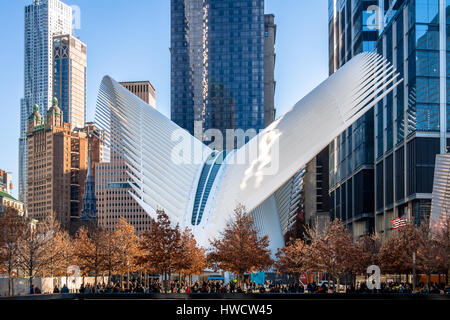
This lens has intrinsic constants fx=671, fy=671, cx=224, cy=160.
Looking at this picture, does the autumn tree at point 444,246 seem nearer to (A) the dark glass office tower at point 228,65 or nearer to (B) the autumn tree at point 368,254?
(B) the autumn tree at point 368,254

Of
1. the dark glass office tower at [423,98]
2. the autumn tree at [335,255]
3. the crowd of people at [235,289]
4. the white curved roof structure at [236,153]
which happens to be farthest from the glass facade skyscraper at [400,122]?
the crowd of people at [235,289]

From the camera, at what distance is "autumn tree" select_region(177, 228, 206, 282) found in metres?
45.8

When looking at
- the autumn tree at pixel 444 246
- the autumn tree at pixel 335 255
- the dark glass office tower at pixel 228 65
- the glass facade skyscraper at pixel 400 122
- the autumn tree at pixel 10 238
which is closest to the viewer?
the autumn tree at pixel 444 246

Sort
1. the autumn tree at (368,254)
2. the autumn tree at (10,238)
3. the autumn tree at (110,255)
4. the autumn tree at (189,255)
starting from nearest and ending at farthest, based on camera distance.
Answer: the autumn tree at (189,255) < the autumn tree at (10,238) < the autumn tree at (368,254) < the autumn tree at (110,255)

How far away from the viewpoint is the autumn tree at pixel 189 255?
45.8 metres

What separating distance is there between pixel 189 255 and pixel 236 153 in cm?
1432

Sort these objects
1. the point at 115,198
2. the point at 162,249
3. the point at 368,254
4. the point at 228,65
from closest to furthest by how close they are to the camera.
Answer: the point at 162,249 → the point at 368,254 → the point at 228,65 → the point at 115,198

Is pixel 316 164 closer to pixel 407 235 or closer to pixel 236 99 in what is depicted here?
pixel 236 99

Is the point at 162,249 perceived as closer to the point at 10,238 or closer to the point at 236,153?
the point at 10,238

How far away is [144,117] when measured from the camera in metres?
59.3

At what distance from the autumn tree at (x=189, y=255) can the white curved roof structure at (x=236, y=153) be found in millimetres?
2586

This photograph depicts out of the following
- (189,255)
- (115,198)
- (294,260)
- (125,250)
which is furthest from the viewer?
(115,198)

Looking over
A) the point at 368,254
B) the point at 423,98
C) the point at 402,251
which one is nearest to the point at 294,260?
the point at 368,254

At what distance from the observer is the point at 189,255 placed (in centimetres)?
4672
